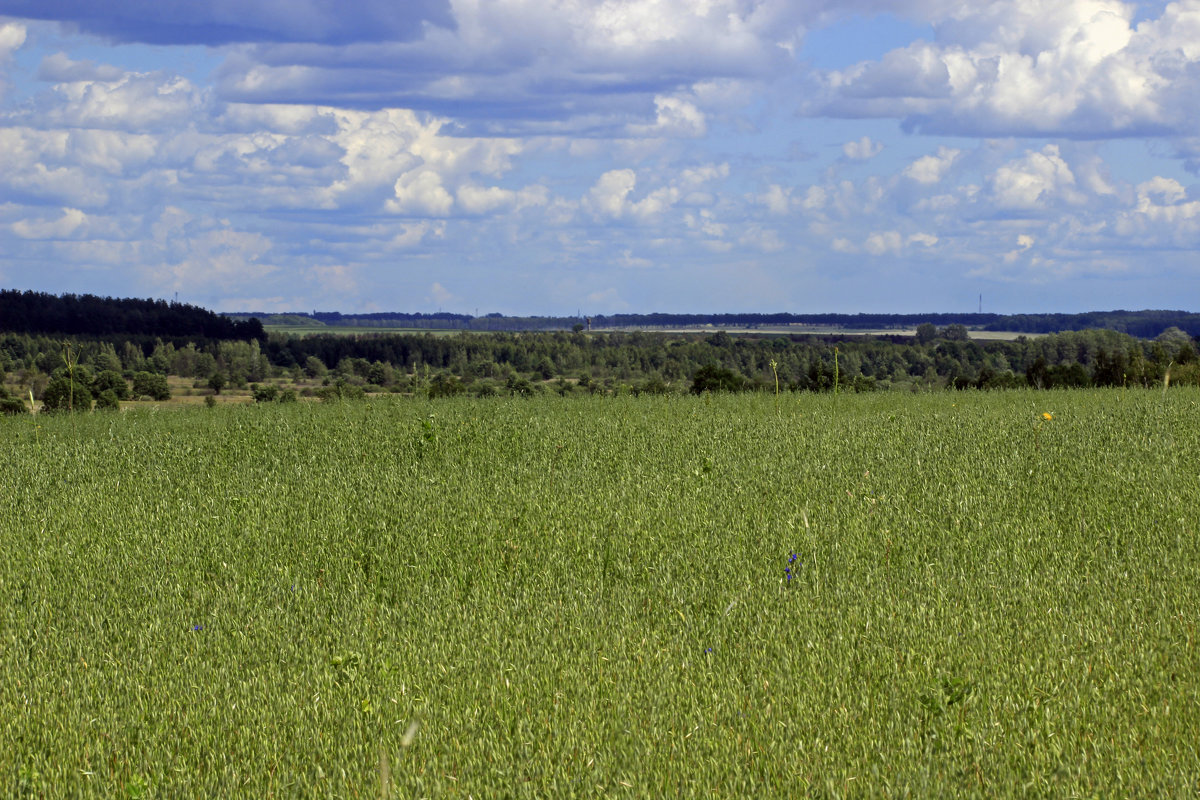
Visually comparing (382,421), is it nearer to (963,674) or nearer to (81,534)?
(81,534)

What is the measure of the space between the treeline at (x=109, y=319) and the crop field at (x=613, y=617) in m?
105

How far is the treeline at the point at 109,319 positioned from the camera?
366 feet

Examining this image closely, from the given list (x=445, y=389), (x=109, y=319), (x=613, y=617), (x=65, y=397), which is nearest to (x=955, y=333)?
(x=109, y=319)

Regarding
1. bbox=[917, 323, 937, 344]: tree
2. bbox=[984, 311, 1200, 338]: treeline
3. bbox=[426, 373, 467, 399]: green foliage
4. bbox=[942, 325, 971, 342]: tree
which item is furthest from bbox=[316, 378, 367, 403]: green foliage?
bbox=[984, 311, 1200, 338]: treeline

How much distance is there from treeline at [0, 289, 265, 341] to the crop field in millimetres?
105109

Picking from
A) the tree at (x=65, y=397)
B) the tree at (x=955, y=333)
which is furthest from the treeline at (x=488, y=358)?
the tree at (x=65, y=397)

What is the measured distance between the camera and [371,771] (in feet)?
12.8

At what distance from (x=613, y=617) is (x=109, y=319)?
129 meters

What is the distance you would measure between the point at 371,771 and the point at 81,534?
5.64 m

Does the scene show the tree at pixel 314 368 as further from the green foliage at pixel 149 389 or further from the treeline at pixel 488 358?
the green foliage at pixel 149 389

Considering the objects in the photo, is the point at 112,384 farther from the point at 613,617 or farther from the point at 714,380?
the point at 613,617

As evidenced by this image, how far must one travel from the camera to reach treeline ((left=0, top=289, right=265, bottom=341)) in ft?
366

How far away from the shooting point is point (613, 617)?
581 cm

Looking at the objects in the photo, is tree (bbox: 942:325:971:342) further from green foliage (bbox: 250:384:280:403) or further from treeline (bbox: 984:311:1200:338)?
green foliage (bbox: 250:384:280:403)
